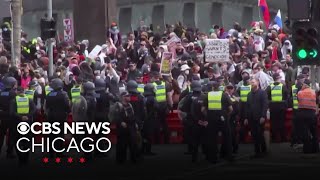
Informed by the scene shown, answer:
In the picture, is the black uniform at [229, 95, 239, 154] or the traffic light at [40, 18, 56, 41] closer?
the black uniform at [229, 95, 239, 154]

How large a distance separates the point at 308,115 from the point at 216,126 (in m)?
2.68

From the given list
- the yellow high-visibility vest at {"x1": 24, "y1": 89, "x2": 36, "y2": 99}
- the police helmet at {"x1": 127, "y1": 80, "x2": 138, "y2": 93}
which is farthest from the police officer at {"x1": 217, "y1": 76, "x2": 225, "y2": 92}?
the yellow high-visibility vest at {"x1": 24, "y1": 89, "x2": 36, "y2": 99}

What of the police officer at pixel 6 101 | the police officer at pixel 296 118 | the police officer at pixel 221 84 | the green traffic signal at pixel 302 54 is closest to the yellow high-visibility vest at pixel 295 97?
the police officer at pixel 296 118

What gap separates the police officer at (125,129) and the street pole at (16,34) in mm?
10593

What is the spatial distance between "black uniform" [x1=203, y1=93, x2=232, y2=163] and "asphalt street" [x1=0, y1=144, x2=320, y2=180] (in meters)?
0.35

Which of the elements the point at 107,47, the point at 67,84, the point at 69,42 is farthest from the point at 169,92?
the point at 69,42

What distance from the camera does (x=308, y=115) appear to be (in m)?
27.6

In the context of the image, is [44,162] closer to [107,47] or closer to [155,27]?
[107,47]

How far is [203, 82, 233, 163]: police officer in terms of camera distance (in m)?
26.0

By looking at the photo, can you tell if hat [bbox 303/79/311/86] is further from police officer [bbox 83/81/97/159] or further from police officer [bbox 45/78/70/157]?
police officer [bbox 45/78/70/157]

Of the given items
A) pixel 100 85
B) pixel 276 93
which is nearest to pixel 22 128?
pixel 100 85

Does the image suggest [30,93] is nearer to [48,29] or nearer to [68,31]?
[48,29]

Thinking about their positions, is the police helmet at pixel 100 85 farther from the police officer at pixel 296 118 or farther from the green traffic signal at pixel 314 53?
the green traffic signal at pixel 314 53

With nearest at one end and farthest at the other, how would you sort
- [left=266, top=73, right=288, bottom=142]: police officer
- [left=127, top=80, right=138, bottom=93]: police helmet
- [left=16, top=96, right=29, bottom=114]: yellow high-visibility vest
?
1. [left=16, top=96, right=29, bottom=114]: yellow high-visibility vest
2. [left=127, top=80, right=138, bottom=93]: police helmet
3. [left=266, top=73, right=288, bottom=142]: police officer
